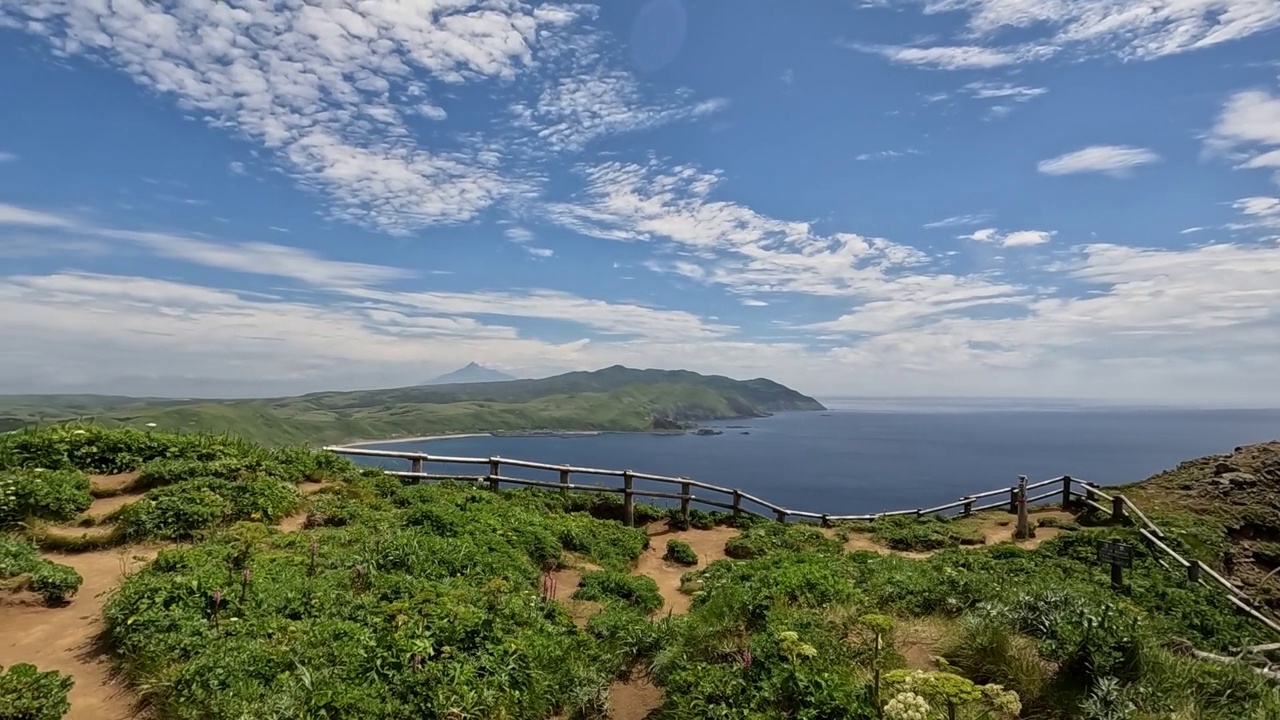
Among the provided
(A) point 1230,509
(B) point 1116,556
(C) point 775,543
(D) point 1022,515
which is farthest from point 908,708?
(A) point 1230,509

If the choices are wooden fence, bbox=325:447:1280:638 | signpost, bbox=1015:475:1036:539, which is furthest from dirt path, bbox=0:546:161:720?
signpost, bbox=1015:475:1036:539

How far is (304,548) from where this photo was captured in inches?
334

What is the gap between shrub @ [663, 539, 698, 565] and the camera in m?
13.8

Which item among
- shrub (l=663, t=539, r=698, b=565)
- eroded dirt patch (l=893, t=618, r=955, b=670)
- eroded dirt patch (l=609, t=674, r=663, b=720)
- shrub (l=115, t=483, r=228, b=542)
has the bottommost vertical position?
shrub (l=663, t=539, r=698, b=565)

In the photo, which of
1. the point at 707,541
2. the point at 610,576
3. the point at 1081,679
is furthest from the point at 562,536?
the point at 1081,679

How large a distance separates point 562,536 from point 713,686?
23.3 feet

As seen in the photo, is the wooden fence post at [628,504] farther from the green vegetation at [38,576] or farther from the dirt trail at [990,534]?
the green vegetation at [38,576]

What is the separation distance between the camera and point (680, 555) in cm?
1391

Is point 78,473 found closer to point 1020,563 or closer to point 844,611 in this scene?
point 844,611

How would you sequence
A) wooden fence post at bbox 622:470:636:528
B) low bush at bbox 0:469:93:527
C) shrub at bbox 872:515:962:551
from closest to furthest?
low bush at bbox 0:469:93:527, wooden fence post at bbox 622:470:636:528, shrub at bbox 872:515:962:551

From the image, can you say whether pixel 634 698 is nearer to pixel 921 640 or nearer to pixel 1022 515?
pixel 921 640

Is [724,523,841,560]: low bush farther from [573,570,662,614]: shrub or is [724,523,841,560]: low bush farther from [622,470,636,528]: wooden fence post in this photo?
[573,570,662,614]: shrub

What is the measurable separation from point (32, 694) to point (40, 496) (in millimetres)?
7040

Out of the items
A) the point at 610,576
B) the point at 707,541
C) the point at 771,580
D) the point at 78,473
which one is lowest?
the point at 707,541
